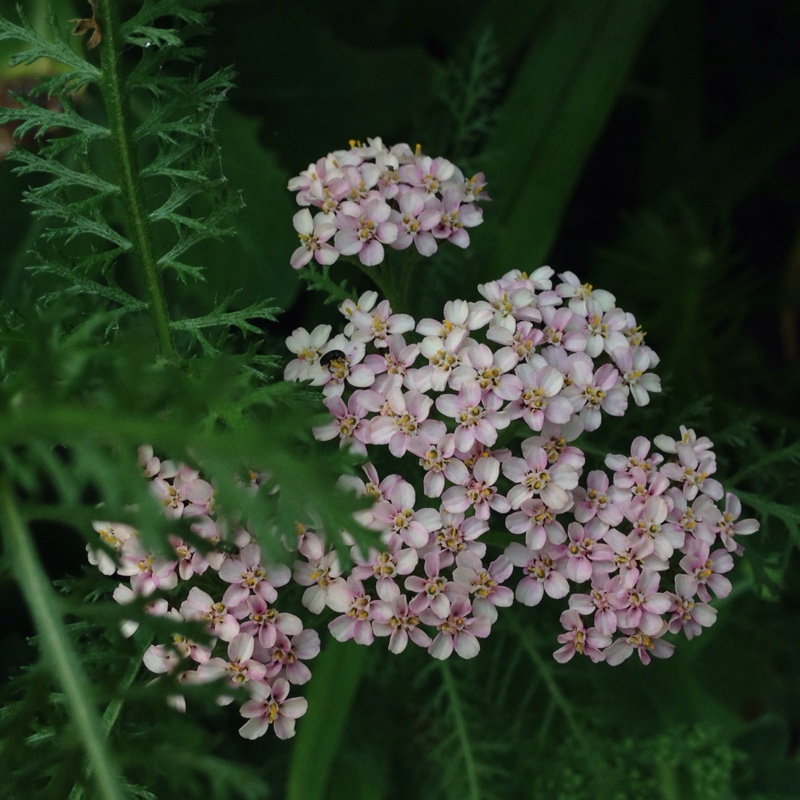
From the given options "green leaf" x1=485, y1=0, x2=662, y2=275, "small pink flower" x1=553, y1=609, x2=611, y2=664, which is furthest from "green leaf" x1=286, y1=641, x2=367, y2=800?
"green leaf" x1=485, y1=0, x2=662, y2=275

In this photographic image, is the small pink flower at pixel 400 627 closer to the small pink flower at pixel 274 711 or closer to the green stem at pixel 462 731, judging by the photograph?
the small pink flower at pixel 274 711

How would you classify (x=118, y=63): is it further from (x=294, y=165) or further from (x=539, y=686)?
(x=539, y=686)

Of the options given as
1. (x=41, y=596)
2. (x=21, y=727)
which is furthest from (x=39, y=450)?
(x=21, y=727)

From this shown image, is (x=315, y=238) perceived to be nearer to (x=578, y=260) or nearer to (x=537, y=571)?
(x=537, y=571)

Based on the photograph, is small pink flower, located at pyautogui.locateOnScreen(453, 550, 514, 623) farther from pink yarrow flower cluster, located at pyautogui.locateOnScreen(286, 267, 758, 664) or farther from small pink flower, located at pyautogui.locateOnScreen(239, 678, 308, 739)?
small pink flower, located at pyautogui.locateOnScreen(239, 678, 308, 739)

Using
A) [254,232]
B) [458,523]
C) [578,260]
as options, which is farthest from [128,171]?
[578,260]

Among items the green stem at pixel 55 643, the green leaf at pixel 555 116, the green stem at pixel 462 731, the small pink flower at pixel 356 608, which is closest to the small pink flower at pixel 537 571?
the small pink flower at pixel 356 608
